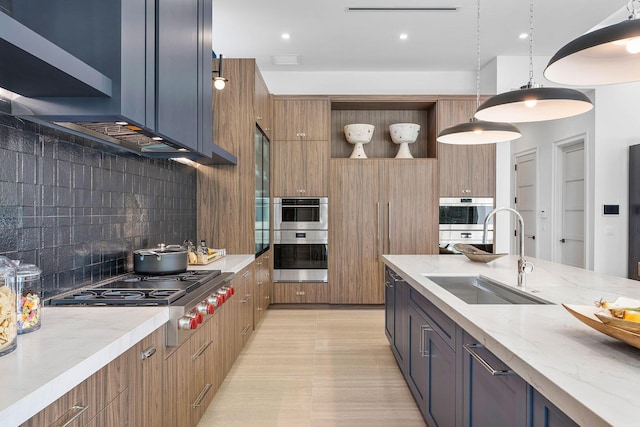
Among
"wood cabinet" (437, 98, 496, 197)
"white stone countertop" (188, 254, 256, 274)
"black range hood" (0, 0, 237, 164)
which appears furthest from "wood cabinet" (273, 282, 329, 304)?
"black range hood" (0, 0, 237, 164)

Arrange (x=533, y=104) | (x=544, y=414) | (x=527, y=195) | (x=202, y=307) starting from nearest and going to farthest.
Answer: (x=544, y=414) → (x=202, y=307) → (x=533, y=104) → (x=527, y=195)

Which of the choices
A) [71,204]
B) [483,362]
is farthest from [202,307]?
[483,362]

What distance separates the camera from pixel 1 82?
1.31m

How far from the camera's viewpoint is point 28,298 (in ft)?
4.15

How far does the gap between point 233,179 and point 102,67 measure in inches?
89.0

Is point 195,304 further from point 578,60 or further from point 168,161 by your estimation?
point 578,60

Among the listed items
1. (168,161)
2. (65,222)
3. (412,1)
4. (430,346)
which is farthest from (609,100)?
(65,222)

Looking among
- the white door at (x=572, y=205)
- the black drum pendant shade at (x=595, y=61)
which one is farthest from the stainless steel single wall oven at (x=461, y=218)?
the black drum pendant shade at (x=595, y=61)

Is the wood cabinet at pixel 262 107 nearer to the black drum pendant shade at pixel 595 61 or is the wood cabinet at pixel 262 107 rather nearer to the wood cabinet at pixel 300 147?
the wood cabinet at pixel 300 147

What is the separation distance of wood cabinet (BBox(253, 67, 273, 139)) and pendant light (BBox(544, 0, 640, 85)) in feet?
8.78

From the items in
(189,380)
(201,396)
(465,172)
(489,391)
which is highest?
(465,172)

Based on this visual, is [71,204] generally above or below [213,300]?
above

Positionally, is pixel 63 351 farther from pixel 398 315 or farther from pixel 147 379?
pixel 398 315

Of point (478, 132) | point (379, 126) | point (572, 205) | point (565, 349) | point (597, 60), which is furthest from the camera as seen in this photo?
point (572, 205)
